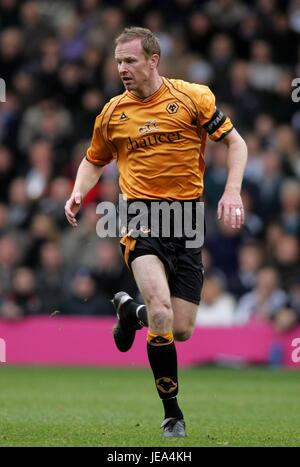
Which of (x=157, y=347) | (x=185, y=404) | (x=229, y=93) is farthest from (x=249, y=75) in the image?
(x=157, y=347)

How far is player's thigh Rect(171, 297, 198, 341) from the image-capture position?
313 inches

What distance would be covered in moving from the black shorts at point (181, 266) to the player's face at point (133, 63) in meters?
1.04

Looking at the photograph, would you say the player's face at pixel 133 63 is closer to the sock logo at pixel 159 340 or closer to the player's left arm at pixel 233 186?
the player's left arm at pixel 233 186

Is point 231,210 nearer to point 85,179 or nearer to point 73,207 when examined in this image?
point 73,207

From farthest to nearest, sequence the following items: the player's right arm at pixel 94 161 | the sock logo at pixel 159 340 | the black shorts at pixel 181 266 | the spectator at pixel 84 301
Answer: the spectator at pixel 84 301, the player's right arm at pixel 94 161, the black shorts at pixel 181 266, the sock logo at pixel 159 340

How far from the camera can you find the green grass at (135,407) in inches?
290

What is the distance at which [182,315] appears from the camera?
7945mm

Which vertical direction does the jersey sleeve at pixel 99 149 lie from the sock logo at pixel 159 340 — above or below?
above

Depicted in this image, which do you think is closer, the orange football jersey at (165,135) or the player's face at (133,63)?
the player's face at (133,63)

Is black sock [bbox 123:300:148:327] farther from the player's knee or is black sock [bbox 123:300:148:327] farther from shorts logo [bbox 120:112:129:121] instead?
shorts logo [bbox 120:112:129:121]

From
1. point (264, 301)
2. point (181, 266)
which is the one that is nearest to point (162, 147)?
point (181, 266)

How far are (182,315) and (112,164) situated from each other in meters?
8.06

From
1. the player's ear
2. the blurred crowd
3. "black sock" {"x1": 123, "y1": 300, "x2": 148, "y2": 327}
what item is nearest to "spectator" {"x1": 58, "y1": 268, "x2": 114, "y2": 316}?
the blurred crowd

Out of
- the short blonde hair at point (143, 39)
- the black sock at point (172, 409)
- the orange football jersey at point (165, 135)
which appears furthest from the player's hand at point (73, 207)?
the black sock at point (172, 409)
